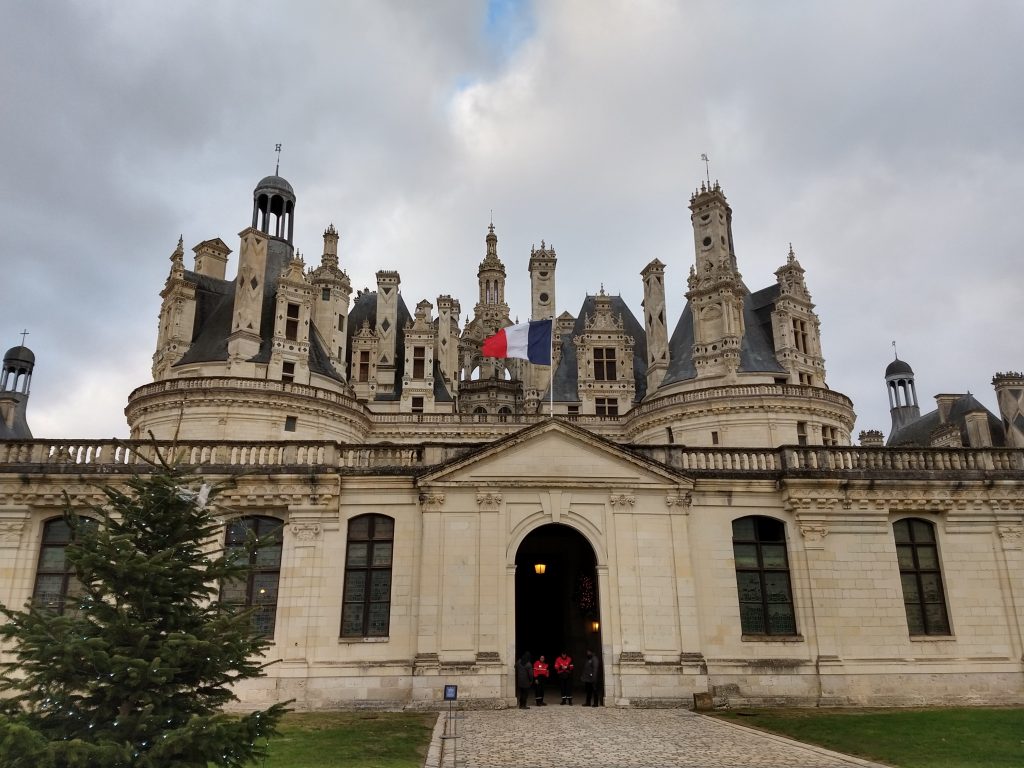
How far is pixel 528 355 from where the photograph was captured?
28.3 meters

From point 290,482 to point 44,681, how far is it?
11.8 m

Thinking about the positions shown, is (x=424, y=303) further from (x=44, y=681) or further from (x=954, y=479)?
(x=44, y=681)

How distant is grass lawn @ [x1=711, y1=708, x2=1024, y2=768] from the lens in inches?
483

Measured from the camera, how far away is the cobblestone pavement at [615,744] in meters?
11.6

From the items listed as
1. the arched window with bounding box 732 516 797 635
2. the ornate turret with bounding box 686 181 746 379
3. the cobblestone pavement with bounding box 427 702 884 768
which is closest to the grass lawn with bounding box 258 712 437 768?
the cobblestone pavement with bounding box 427 702 884 768

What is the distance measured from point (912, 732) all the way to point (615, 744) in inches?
244

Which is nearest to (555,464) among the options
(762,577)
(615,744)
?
(762,577)

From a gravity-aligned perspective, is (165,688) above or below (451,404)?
below

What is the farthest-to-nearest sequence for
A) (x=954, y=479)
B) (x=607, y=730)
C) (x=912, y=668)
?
(x=954, y=479)
(x=912, y=668)
(x=607, y=730)

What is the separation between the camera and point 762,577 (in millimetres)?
20438

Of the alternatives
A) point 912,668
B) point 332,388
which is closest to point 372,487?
point 912,668

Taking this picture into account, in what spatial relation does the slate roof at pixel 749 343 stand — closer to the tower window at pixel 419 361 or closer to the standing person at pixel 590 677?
the tower window at pixel 419 361

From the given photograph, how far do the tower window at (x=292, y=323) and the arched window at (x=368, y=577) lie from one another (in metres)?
19.1

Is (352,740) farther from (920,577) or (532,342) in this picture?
(532,342)
